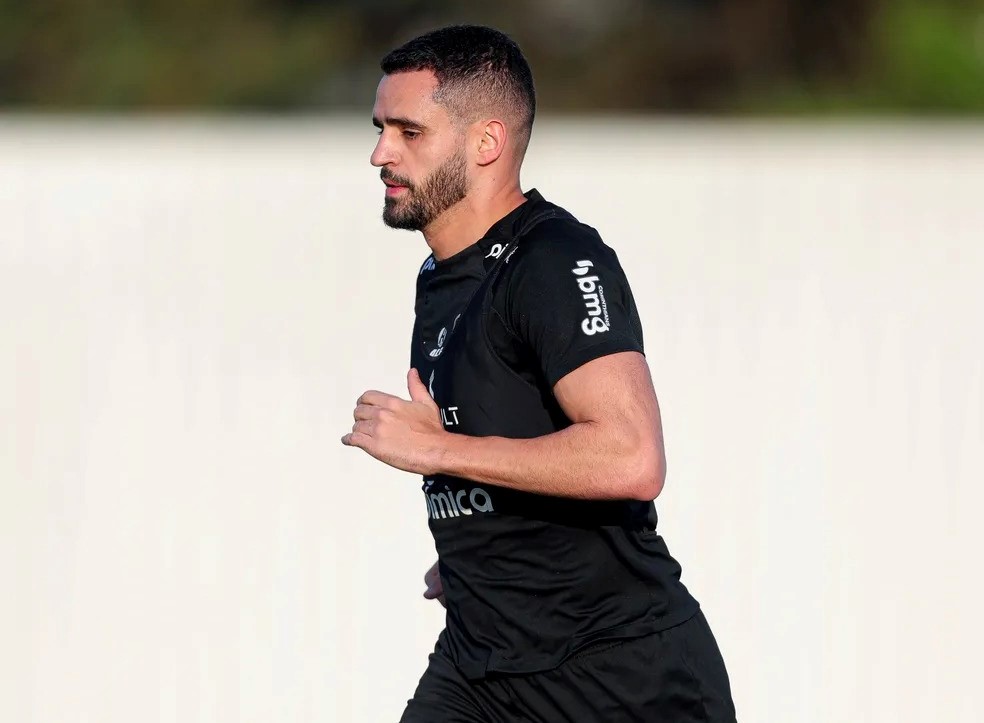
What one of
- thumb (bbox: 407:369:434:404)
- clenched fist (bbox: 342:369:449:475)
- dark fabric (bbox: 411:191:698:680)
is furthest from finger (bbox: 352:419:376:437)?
dark fabric (bbox: 411:191:698:680)

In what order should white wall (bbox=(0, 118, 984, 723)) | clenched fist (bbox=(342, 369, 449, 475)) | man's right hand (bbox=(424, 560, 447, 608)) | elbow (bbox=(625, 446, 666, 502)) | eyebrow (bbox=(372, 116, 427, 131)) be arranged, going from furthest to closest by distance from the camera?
white wall (bbox=(0, 118, 984, 723)), man's right hand (bbox=(424, 560, 447, 608)), eyebrow (bbox=(372, 116, 427, 131)), clenched fist (bbox=(342, 369, 449, 475)), elbow (bbox=(625, 446, 666, 502))

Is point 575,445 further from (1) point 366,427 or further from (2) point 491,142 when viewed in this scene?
(2) point 491,142

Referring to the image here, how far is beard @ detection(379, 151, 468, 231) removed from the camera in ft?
9.40

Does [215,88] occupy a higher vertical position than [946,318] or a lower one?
higher

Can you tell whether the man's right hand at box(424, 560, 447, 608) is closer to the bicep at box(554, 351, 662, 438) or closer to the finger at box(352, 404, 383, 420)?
the finger at box(352, 404, 383, 420)

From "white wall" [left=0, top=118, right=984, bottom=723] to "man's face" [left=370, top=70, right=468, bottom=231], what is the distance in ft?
10.1

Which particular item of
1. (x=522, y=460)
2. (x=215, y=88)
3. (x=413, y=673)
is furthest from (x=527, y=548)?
(x=215, y=88)

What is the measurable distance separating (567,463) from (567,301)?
302mm

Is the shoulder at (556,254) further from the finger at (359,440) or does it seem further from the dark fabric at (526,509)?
the finger at (359,440)

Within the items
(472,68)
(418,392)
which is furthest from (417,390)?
(472,68)

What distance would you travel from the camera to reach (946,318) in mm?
5969

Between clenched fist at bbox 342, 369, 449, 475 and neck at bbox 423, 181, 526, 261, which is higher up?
neck at bbox 423, 181, 526, 261

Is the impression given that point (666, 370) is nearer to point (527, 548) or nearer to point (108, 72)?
point (527, 548)

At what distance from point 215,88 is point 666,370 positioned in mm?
10655
